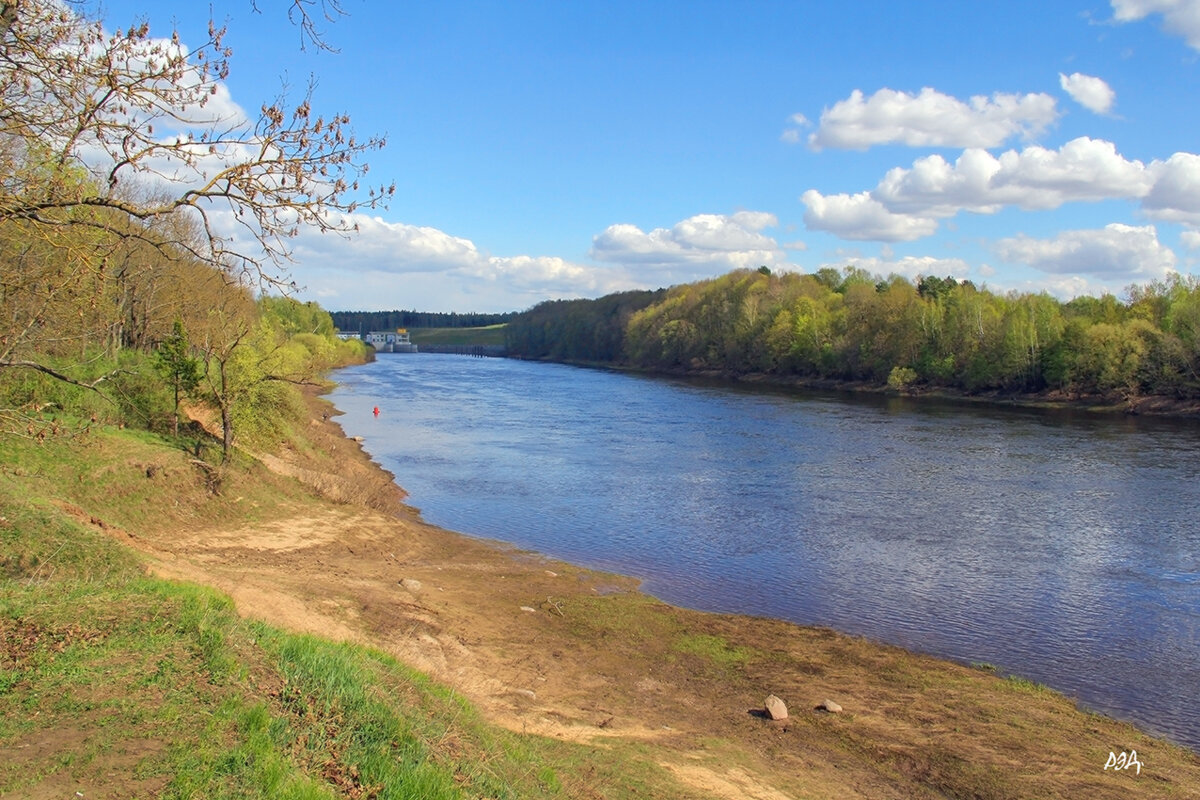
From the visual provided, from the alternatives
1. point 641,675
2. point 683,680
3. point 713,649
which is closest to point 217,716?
point 641,675

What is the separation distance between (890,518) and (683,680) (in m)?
16.5

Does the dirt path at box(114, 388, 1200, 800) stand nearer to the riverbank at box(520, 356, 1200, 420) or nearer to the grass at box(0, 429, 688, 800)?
the grass at box(0, 429, 688, 800)

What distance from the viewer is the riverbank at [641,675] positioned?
11.8m

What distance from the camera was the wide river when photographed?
61.5ft

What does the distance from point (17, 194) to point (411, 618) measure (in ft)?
36.4

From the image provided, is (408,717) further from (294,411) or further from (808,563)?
(294,411)

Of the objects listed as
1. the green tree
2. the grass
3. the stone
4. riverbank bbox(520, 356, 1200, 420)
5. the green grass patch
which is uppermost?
the green tree

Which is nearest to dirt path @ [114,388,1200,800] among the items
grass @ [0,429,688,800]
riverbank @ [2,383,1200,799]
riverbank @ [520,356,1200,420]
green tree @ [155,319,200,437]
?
riverbank @ [2,383,1200,799]

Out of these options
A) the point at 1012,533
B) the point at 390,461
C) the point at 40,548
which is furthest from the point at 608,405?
the point at 40,548

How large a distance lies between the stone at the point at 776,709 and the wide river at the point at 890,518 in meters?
5.32

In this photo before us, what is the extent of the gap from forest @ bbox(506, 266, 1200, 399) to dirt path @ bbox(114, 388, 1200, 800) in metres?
61.5

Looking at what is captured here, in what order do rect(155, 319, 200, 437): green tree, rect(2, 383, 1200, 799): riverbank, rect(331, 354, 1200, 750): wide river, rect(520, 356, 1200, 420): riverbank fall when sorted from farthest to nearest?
rect(520, 356, 1200, 420): riverbank, rect(155, 319, 200, 437): green tree, rect(331, 354, 1200, 750): wide river, rect(2, 383, 1200, 799): riverbank

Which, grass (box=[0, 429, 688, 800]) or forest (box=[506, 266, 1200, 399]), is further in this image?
forest (box=[506, 266, 1200, 399])

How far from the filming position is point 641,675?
51.2 ft
